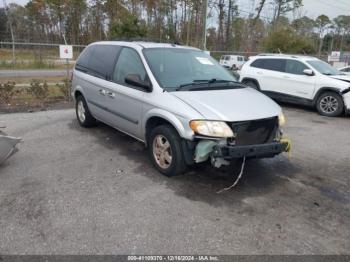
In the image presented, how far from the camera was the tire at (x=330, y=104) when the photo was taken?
9.22 metres

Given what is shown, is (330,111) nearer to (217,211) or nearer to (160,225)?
(217,211)

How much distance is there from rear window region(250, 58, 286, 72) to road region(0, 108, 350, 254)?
5104 millimetres

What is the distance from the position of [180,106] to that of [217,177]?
1.16 meters

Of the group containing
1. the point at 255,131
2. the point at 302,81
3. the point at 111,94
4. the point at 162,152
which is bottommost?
the point at 162,152

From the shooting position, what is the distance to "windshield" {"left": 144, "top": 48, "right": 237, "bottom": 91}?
4758mm

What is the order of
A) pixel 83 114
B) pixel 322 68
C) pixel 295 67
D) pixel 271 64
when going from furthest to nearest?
1. pixel 271 64
2. pixel 295 67
3. pixel 322 68
4. pixel 83 114

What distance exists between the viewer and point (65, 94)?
1042 cm

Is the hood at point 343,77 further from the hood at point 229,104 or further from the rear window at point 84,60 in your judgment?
the rear window at point 84,60

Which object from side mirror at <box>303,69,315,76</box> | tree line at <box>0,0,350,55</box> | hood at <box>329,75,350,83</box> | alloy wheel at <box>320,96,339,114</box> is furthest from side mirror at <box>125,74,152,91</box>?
tree line at <box>0,0,350,55</box>

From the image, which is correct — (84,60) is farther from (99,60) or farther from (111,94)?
(111,94)

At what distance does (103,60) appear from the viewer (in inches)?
233

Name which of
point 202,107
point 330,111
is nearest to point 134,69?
point 202,107

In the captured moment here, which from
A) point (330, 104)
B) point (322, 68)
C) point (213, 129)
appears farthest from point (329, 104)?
point (213, 129)

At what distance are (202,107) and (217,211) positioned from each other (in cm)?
127
